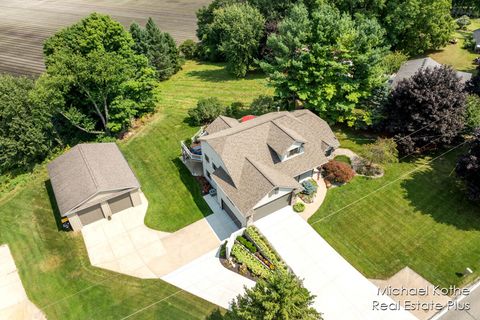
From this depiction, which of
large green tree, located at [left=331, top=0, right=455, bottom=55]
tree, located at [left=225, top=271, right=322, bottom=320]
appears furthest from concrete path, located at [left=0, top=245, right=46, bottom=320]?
large green tree, located at [left=331, top=0, right=455, bottom=55]

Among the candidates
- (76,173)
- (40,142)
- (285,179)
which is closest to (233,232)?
(285,179)

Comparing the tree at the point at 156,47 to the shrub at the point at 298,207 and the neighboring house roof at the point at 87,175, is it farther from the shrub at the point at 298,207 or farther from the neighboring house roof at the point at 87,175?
the shrub at the point at 298,207

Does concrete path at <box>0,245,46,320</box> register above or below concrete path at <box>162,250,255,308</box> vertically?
below

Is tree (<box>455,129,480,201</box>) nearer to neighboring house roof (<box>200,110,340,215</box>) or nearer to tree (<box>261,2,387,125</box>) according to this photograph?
tree (<box>261,2,387,125</box>)

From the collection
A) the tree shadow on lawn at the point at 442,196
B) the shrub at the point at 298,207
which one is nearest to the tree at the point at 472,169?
the tree shadow on lawn at the point at 442,196

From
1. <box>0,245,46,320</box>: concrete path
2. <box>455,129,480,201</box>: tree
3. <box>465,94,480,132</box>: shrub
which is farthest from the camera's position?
<box>465,94,480,132</box>: shrub

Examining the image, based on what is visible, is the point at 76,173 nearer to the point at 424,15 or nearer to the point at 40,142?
the point at 40,142

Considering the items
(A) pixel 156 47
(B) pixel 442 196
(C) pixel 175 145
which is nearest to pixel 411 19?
(B) pixel 442 196
